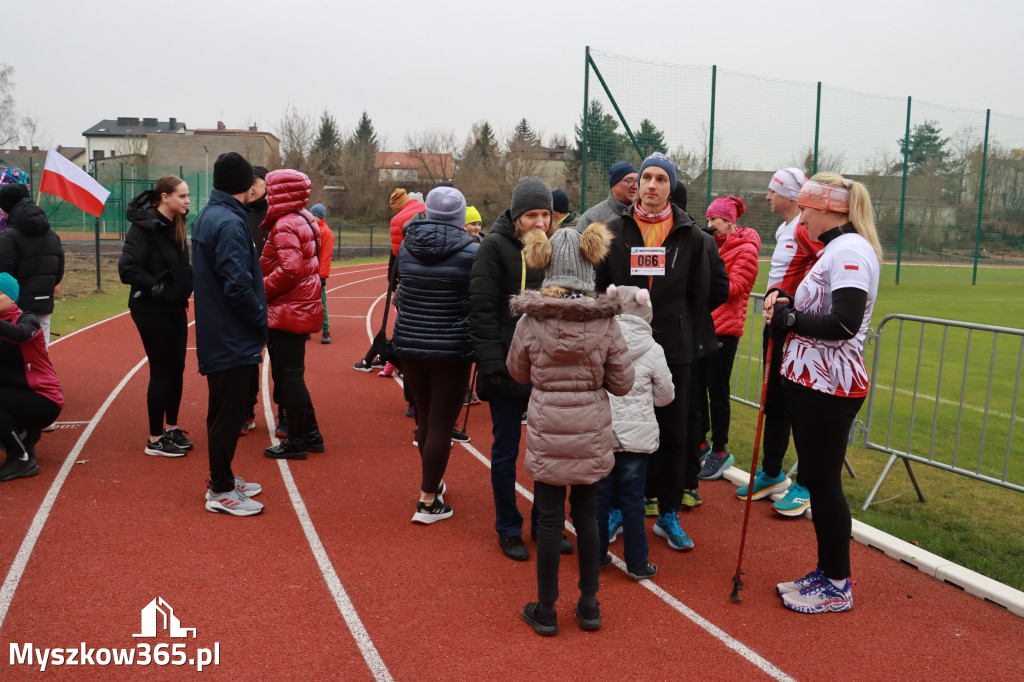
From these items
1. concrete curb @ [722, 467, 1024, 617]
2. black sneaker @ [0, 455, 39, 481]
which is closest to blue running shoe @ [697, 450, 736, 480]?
concrete curb @ [722, 467, 1024, 617]

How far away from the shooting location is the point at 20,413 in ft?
18.2

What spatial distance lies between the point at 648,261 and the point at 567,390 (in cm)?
122

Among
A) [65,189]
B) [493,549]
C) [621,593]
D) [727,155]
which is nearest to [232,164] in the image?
[493,549]

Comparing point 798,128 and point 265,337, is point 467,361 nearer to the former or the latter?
point 265,337

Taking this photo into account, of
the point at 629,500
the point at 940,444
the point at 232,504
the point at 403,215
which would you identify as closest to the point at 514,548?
the point at 629,500

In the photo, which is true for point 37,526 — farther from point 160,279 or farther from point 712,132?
point 712,132

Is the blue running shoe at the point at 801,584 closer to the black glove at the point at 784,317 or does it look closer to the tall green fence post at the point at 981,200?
the black glove at the point at 784,317

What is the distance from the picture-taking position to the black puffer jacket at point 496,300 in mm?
4199

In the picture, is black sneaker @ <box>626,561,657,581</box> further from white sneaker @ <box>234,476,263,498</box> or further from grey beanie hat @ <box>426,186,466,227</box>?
white sneaker @ <box>234,476,263,498</box>

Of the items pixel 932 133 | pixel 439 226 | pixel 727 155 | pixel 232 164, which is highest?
pixel 932 133

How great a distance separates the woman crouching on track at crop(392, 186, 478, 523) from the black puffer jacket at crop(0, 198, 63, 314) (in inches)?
141

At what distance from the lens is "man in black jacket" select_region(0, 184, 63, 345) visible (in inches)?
249

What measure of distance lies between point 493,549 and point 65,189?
7.72 meters

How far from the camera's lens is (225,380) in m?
4.93
